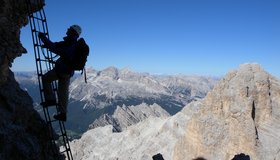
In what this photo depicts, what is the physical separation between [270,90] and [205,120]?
11974mm

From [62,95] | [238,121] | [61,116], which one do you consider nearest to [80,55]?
[62,95]

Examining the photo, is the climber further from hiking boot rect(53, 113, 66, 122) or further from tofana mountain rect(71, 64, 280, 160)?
tofana mountain rect(71, 64, 280, 160)

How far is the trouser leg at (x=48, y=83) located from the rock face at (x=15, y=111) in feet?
4.35

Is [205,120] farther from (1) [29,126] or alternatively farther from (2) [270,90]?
(1) [29,126]

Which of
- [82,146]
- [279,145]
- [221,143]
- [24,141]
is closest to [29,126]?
[24,141]

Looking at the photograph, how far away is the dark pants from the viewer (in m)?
13.4

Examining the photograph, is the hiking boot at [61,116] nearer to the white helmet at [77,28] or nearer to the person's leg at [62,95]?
the person's leg at [62,95]

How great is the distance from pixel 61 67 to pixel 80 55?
0.90 metres

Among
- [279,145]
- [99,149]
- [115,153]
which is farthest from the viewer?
[99,149]

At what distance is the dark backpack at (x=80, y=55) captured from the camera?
12641mm

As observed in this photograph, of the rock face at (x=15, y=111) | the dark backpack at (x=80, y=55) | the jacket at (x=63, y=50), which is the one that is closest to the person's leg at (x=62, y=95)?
the jacket at (x=63, y=50)

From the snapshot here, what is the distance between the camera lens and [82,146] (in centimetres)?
14338

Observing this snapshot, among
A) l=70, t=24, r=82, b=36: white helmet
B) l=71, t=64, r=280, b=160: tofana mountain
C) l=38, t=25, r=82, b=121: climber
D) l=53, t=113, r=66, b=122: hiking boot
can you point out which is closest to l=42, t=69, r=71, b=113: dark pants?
l=38, t=25, r=82, b=121: climber

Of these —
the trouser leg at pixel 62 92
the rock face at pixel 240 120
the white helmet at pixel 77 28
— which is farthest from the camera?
the rock face at pixel 240 120
